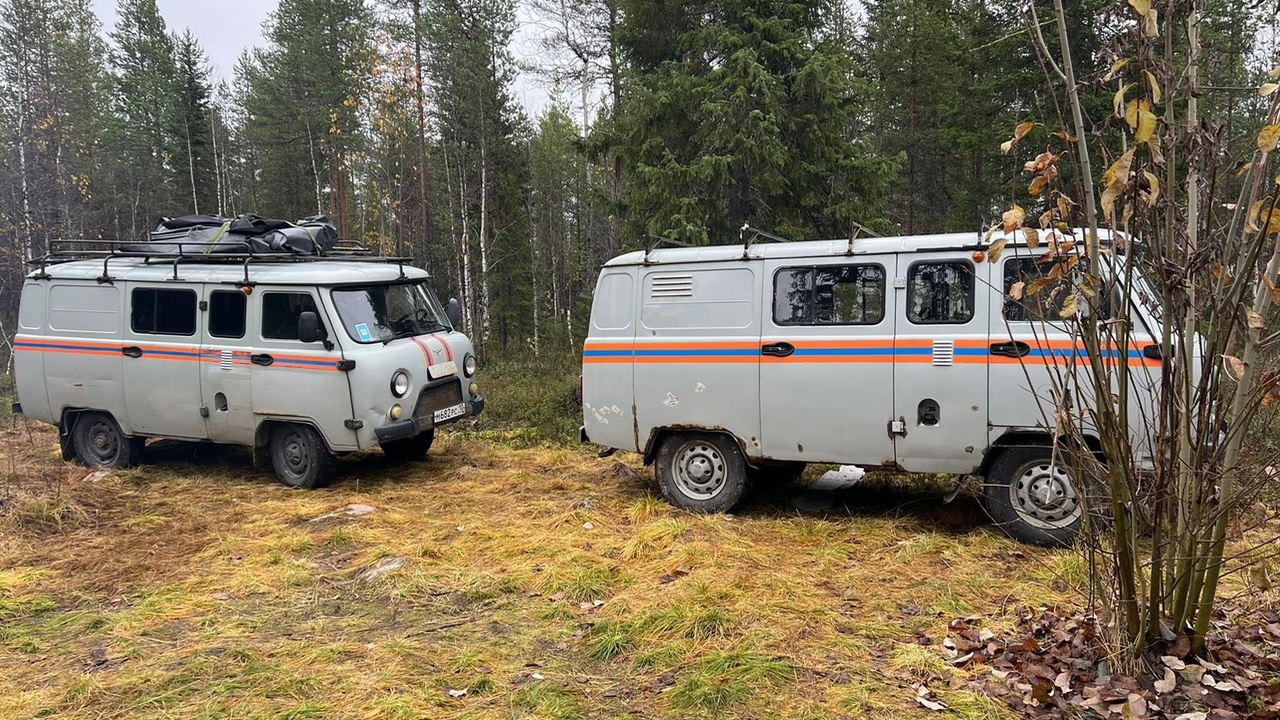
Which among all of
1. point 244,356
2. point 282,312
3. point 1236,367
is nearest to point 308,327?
point 282,312

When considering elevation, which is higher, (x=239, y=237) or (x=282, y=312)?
(x=239, y=237)

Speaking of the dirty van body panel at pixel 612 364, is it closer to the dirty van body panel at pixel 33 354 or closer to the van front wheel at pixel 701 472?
the van front wheel at pixel 701 472

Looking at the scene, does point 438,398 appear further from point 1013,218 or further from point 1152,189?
point 1152,189

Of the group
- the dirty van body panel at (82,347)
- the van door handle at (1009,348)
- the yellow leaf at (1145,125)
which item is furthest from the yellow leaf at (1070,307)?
the dirty van body panel at (82,347)

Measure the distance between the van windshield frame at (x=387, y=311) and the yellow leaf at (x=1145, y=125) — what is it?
288 inches

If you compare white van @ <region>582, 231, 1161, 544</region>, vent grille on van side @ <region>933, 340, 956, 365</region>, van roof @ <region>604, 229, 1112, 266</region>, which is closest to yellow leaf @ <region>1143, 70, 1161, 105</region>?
white van @ <region>582, 231, 1161, 544</region>

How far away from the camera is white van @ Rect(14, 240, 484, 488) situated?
27.0ft

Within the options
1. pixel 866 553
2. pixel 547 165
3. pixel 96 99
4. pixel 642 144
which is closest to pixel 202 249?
pixel 642 144

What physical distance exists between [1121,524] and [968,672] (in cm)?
109

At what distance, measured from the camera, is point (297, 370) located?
8273 millimetres

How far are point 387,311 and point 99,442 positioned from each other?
4.19 meters

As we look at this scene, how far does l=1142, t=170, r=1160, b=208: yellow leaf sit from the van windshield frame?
7.20 m

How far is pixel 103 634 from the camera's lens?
16.4 ft

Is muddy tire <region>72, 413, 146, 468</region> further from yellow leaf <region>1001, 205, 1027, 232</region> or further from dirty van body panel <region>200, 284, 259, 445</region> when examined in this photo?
yellow leaf <region>1001, 205, 1027, 232</region>
